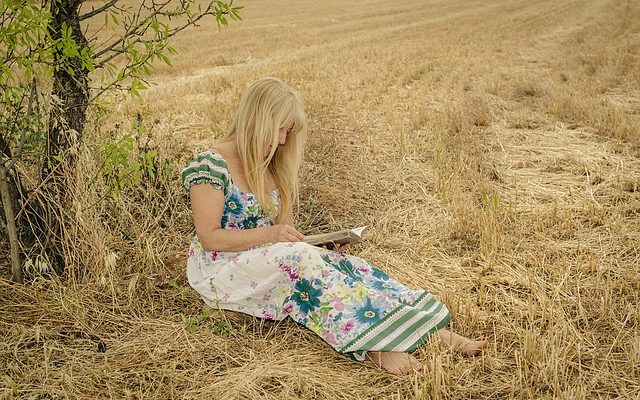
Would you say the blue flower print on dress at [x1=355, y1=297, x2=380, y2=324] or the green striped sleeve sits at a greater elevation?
the green striped sleeve

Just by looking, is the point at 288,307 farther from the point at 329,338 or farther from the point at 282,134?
the point at 282,134

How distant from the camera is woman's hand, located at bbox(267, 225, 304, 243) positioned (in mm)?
3027

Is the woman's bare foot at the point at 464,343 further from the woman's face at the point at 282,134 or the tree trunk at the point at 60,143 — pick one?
the tree trunk at the point at 60,143

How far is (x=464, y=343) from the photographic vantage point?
9.43ft

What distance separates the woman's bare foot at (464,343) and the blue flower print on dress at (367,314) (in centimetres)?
33

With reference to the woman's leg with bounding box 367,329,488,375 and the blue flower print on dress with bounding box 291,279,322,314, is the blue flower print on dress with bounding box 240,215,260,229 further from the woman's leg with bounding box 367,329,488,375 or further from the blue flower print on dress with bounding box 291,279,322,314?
the woman's leg with bounding box 367,329,488,375

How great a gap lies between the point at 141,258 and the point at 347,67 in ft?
25.5

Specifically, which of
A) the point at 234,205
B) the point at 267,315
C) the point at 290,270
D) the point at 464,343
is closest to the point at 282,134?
the point at 234,205

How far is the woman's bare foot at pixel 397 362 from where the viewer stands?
273cm

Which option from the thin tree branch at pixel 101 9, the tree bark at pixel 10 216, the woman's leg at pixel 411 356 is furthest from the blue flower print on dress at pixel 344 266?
the thin tree branch at pixel 101 9

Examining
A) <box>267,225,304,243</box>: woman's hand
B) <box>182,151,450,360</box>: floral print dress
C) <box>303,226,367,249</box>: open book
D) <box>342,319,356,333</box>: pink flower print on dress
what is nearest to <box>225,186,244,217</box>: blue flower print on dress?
<box>182,151,450,360</box>: floral print dress

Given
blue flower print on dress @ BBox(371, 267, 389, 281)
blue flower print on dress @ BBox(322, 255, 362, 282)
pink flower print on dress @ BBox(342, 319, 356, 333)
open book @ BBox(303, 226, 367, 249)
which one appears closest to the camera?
pink flower print on dress @ BBox(342, 319, 356, 333)

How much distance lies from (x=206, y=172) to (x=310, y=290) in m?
0.77

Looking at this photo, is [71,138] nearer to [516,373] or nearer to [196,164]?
→ [196,164]
